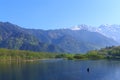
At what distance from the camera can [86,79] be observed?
10556 centimetres

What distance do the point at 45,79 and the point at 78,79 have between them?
13709 mm

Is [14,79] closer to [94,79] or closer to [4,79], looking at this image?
[4,79]

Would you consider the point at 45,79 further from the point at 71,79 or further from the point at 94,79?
the point at 94,79

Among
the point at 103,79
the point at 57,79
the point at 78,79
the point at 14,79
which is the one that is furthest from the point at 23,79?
the point at 103,79

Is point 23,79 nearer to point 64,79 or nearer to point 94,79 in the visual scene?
point 64,79

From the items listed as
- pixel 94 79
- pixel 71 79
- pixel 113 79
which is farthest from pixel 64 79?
pixel 113 79

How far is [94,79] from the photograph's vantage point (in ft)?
343

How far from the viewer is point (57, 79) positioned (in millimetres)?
105750

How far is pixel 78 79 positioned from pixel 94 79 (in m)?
6.34

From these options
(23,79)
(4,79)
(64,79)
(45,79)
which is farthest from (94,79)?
(4,79)

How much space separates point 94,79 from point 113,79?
7477mm

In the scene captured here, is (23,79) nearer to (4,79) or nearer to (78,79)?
(4,79)

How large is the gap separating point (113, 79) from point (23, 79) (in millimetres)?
36055

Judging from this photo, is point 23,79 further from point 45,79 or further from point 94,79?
point 94,79
